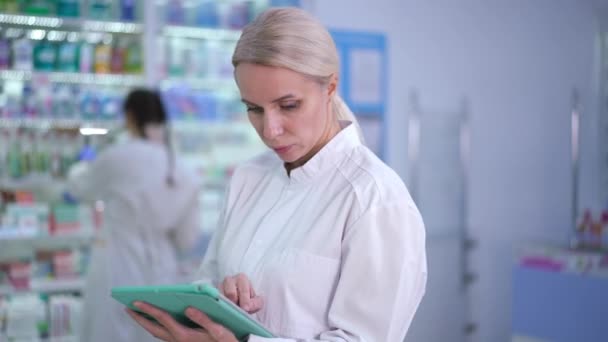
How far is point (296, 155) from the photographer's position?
1.53 metres

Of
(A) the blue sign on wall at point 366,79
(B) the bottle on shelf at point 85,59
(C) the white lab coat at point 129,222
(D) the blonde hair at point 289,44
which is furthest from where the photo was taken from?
(A) the blue sign on wall at point 366,79

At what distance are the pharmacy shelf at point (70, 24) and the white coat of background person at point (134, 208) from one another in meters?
1.06

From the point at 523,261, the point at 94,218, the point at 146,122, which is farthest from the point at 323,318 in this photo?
the point at 94,218

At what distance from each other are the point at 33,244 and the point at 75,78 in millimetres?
1017

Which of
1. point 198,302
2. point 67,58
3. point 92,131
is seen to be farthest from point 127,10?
point 198,302

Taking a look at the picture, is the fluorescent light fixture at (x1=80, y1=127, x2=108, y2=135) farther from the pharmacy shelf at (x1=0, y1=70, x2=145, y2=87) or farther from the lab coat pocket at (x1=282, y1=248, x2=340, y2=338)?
the lab coat pocket at (x1=282, y1=248, x2=340, y2=338)

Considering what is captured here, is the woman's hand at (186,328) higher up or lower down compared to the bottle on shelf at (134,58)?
lower down

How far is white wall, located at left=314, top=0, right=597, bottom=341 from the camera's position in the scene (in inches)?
191

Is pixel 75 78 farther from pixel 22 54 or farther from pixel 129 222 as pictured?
pixel 129 222

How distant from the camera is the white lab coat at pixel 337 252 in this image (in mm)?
1382

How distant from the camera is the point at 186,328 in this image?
1446mm

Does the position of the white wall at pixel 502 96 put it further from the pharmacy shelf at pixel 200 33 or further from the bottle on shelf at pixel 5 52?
the bottle on shelf at pixel 5 52

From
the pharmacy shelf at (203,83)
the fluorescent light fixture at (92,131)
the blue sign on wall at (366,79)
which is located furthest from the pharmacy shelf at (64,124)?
the blue sign on wall at (366,79)

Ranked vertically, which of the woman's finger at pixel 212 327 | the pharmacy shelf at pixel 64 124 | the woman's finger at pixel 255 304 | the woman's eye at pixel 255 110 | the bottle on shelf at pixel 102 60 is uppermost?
the bottle on shelf at pixel 102 60
